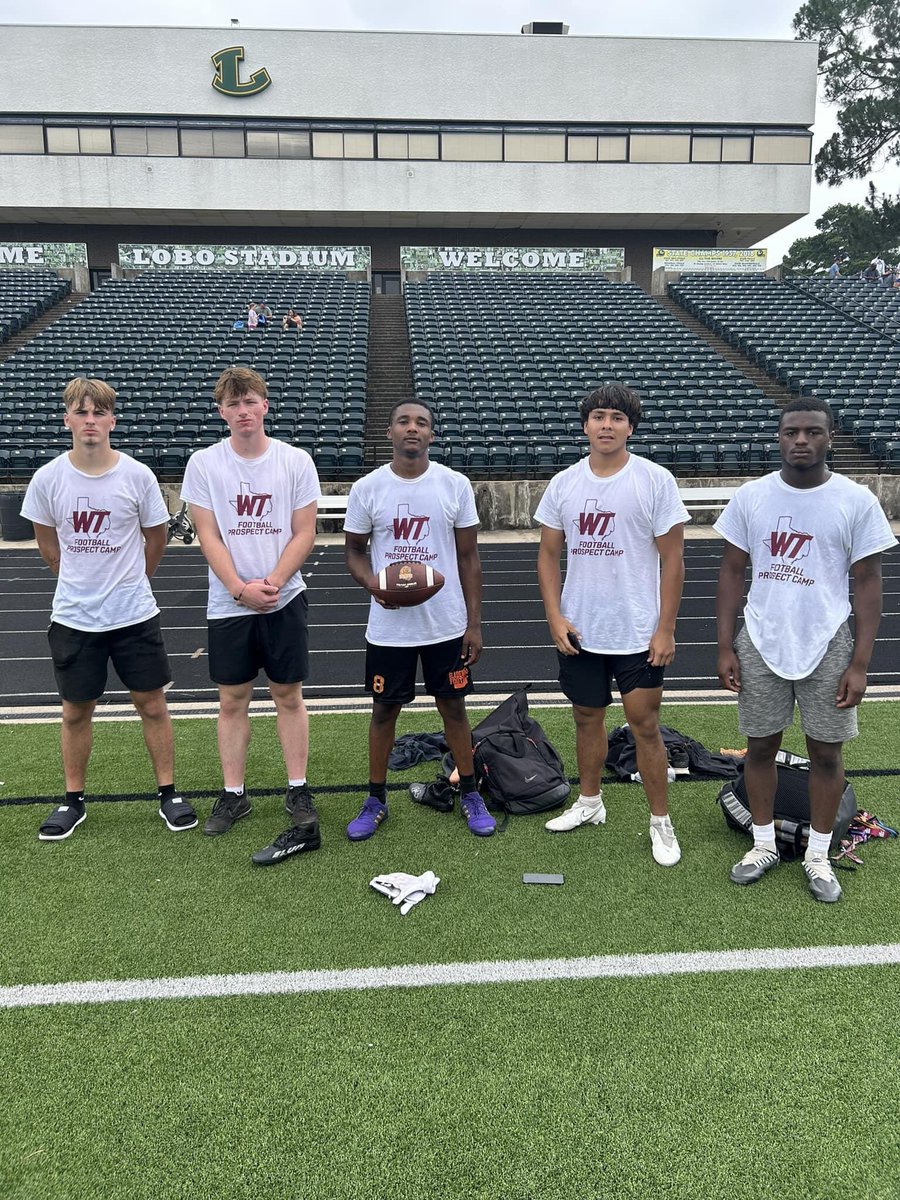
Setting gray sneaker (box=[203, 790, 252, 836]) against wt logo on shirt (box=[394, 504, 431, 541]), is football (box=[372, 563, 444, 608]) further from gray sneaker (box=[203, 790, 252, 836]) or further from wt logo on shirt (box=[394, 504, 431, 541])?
gray sneaker (box=[203, 790, 252, 836])

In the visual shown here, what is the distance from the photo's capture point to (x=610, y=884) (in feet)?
9.80

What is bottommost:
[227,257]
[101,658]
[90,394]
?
[101,658]

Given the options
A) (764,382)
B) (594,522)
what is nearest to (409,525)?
(594,522)

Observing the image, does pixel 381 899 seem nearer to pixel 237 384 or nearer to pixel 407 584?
pixel 407 584

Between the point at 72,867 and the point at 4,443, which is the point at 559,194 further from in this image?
the point at 72,867

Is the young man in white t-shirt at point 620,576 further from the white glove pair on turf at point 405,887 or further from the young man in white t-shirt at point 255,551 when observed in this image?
the young man in white t-shirt at point 255,551

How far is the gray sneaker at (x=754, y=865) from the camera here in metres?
2.98

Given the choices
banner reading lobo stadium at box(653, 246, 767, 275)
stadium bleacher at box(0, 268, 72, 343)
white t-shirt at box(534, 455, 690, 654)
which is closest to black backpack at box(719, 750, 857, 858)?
white t-shirt at box(534, 455, 690, 654)

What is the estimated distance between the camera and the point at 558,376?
54.2 feet

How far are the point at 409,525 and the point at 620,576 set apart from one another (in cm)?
93

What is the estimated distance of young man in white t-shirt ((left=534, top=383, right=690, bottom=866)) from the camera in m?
3.00

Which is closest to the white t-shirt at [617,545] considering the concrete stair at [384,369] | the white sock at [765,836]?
the white sock at [765,836]

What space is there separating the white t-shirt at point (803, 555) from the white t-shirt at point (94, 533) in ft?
8.24

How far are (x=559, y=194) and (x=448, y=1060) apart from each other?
2693 centimetres
